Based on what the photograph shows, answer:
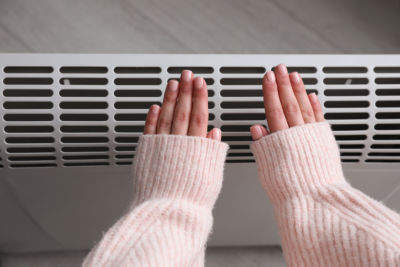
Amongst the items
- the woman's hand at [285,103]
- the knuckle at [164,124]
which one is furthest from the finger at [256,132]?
the knuckle at [164,124]

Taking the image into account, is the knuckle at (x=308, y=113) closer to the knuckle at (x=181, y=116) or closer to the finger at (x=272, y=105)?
the finger at (x=272, y=105)

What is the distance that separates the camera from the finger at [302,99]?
1.57ft

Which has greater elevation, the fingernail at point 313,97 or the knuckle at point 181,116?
the fingernail at point 313,97

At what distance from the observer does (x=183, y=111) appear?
499mm

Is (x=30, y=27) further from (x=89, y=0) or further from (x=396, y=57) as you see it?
(x=396, y=57)

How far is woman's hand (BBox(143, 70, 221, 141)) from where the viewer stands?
0.47 m

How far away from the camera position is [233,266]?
863 mm

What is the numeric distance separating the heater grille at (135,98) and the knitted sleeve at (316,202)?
0.04 meters

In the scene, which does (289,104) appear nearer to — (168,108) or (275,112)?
(275,112)

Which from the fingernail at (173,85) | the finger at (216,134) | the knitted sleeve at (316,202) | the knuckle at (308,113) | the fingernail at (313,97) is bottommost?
the knitted sleeve at (316,202)

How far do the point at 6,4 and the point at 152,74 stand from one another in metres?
0.57

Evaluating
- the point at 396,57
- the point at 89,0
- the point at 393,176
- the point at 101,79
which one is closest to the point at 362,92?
the point at 396,57

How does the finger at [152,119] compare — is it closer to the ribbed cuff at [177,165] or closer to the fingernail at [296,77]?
Answer: the ribbed cuff at [177,165]

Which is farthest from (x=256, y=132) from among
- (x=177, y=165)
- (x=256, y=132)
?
(x=177, y=165)
